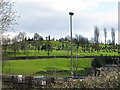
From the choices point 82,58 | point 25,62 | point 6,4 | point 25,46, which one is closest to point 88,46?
point 82,58

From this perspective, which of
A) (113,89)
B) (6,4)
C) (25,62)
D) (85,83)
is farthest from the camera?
(25,62)

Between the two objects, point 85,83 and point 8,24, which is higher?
point 8,24

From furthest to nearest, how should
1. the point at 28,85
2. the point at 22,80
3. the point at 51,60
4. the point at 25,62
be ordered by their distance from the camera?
the point at 51,60
the point at 25,62
the point at 22,80
the point at 28,85

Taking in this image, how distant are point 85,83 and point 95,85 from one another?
1.53 feet

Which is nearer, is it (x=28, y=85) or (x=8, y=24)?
(x=28, y=85)

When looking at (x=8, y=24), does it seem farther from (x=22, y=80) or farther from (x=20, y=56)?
(x=20, y=56)

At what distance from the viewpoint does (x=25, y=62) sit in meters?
89.6

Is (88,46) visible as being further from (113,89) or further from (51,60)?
(113,89)

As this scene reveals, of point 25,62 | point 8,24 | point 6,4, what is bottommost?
point 25,62

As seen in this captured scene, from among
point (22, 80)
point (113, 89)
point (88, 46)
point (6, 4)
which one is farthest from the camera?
point (88, 46)

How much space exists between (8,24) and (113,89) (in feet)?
30.2

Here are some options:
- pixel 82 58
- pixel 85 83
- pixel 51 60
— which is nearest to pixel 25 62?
pixel 51 60

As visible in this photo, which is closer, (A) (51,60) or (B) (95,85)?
(B) (95,85)

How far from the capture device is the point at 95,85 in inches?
329
